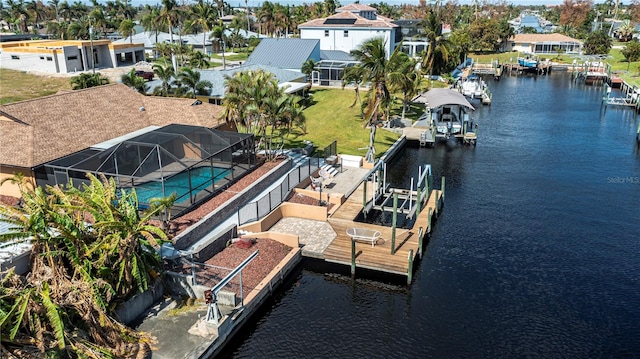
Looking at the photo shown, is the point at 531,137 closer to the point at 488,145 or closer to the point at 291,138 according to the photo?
the point at 488,145

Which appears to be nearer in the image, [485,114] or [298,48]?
[485,114]

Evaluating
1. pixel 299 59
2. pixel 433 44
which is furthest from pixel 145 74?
pixel 433 44

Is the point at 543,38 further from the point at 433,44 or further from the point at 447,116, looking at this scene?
the point at 447,116

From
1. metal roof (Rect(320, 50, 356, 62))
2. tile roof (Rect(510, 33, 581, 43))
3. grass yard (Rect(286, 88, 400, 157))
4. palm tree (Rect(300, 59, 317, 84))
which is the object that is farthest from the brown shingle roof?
tile roof (Rect(510, 33, 581, 43))

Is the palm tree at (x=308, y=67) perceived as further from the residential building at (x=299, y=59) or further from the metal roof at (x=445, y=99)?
the metal roof at (x=445, y=99)

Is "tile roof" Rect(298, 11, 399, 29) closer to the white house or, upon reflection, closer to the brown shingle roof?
the white house

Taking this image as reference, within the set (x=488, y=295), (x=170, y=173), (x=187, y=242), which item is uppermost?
(x=170, y=173)

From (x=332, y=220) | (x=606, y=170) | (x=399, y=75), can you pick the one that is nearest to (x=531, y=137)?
(x=606, y=170)
